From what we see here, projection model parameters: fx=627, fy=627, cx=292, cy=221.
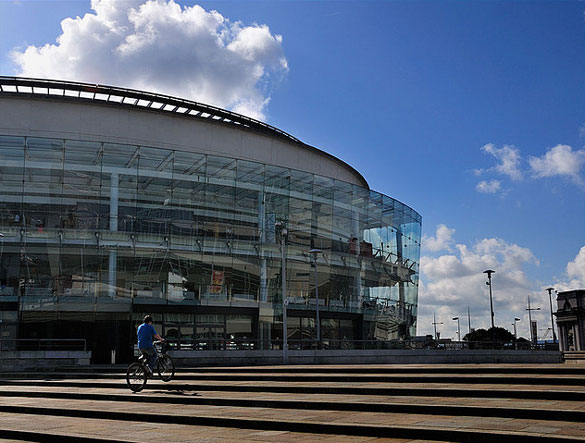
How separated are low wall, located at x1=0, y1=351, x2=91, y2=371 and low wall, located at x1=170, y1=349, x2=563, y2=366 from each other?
5374 mm

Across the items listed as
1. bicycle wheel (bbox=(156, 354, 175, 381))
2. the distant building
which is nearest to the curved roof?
bicycle wheel (bbox=(156, 354, 175, 381))

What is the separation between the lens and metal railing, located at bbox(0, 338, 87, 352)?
1216 inches

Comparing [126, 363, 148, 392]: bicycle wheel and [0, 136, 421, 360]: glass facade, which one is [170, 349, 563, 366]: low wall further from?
[126, 363, 148, 392]: bicycle wheel

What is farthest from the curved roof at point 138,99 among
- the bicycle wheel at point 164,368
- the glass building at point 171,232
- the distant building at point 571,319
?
the distant building at point 571,319

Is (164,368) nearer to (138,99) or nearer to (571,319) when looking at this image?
(138,99)

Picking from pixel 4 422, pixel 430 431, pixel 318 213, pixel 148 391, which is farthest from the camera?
pixel 318 213

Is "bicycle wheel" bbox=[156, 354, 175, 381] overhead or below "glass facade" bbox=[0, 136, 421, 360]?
below

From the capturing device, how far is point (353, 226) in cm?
4447

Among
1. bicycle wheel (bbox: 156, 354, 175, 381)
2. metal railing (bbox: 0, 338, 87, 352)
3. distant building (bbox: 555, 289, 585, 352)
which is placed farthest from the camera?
distant building (bbox: 555, 289, 585, 352)

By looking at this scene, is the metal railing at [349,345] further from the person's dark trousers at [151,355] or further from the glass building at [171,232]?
the person's dark trousers at [151,355]

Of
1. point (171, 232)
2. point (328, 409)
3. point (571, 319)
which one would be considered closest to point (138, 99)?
point (171, 232)

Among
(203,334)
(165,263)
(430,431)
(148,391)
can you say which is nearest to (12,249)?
(165,263)

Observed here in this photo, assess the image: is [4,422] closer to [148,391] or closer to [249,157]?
[148,391]

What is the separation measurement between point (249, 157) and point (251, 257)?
28.2 ft
